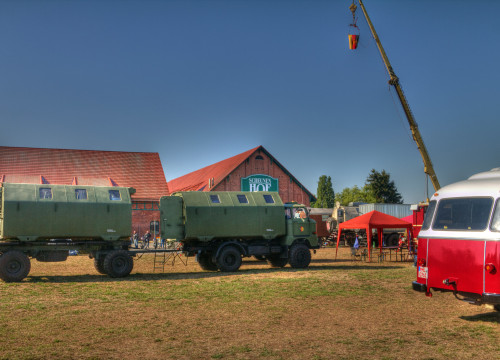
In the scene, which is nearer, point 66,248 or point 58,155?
point 66,248

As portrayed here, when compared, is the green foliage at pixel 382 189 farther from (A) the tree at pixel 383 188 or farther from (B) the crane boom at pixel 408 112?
(B) the crane boom at pixel 408 112

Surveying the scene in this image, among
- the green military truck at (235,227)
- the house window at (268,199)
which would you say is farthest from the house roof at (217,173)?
the green military truck at (235,227)

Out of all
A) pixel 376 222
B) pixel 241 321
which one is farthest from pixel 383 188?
pixel 241 321

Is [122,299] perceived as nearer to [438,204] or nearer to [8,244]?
[8,244]

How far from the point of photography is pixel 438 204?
10.9 m

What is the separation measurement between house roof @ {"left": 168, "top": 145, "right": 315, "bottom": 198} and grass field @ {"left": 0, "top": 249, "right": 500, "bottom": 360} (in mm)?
32735

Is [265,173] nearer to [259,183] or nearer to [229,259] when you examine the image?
[259,183]

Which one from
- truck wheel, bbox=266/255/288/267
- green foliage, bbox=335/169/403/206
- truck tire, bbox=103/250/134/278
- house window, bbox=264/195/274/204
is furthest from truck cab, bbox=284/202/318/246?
green foliage, bbox=335/169/403/206

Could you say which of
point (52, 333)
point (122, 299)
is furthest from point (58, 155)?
point (52, 333)

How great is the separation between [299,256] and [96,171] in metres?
32.3

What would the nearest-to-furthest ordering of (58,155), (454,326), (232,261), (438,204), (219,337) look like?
1. (219,337)
2. (454,326)
3. (438,204)
4. (232,261)
5. (58,155)

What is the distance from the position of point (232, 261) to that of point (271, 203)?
10.5ft

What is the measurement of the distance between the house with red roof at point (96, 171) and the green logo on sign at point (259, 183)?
27.4 ft

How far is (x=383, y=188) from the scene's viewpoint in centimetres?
8725
